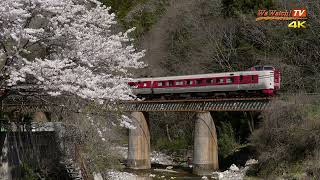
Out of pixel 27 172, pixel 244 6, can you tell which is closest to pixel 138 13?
pixel 244 6

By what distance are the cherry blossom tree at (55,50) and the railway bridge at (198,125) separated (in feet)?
57.2

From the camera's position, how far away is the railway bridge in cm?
2934

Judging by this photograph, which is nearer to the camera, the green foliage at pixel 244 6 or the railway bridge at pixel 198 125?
the railway bridge at pixel 198 125

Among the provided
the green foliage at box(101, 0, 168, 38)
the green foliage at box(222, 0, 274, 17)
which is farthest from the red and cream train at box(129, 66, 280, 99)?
the green foliage at box(101, 0, 168, 38)

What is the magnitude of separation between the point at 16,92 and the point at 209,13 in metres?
38.2

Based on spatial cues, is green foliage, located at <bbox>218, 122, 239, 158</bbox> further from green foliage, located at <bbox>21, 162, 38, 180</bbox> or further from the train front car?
green foliage, located at <bbox>21, 162, 38, 180</bbox>

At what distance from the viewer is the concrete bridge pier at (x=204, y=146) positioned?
29.8 m

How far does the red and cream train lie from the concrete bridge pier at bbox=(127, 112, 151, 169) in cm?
239

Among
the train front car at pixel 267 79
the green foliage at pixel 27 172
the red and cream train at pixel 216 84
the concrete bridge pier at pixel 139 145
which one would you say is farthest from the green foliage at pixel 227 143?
the green foliage at pixel 27 172

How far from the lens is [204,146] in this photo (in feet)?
98.9

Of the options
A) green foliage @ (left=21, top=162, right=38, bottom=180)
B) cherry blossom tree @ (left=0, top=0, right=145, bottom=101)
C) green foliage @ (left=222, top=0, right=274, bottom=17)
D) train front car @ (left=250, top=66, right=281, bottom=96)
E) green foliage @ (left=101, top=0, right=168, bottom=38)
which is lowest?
green foliage @ (left=21, top=162, right=38, bottom=180)

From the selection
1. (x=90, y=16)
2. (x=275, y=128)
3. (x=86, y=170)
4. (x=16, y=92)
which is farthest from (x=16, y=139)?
(x=275, y=128)

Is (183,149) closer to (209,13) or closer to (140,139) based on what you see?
(140,139)

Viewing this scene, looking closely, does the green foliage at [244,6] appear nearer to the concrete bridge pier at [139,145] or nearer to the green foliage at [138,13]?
the concrete bridge pier at [139,145]
